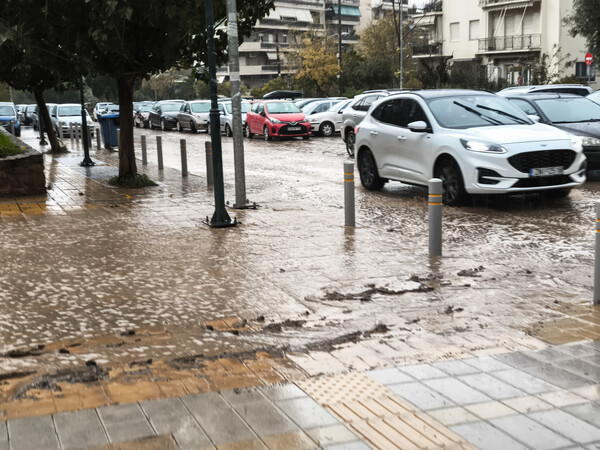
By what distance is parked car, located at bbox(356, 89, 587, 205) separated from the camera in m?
12.3

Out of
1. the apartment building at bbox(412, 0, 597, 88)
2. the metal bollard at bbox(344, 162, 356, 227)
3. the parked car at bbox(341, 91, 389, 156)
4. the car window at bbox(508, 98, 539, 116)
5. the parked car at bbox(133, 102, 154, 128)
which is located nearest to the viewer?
the metal bollard at bbox(344, 162, 356, 227)

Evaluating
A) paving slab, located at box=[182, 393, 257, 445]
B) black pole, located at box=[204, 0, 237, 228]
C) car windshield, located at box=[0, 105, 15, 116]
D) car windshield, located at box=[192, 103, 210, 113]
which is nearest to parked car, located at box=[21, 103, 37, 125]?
car windshield, located at box=[0, 105, 15, 116]

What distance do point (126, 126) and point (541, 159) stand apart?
8.58m

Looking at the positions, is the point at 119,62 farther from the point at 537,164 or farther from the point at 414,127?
the point at 537,164

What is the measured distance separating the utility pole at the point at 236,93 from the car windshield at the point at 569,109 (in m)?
6.89

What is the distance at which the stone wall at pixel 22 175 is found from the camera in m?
15.0

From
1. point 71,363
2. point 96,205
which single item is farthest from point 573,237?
point 96,205

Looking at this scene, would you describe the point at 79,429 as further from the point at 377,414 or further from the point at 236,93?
the point at 236,93

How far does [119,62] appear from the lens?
16.1 meters

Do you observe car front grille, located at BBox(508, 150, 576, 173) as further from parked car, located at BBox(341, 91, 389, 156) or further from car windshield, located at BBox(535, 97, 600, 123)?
parked car, located at BBox(341, 91, 389, 156)

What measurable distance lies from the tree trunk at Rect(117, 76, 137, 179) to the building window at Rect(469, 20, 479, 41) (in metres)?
48.0

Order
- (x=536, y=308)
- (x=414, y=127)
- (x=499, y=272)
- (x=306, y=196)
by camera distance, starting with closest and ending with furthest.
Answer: (x=536, y=308), (x=499, y=272), (x=414, y=127), (x=306, y=196)

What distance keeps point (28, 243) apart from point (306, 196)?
5909 mm

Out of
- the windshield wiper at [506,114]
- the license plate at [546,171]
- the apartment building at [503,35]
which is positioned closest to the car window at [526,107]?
the windshield wiper at [506,114]
